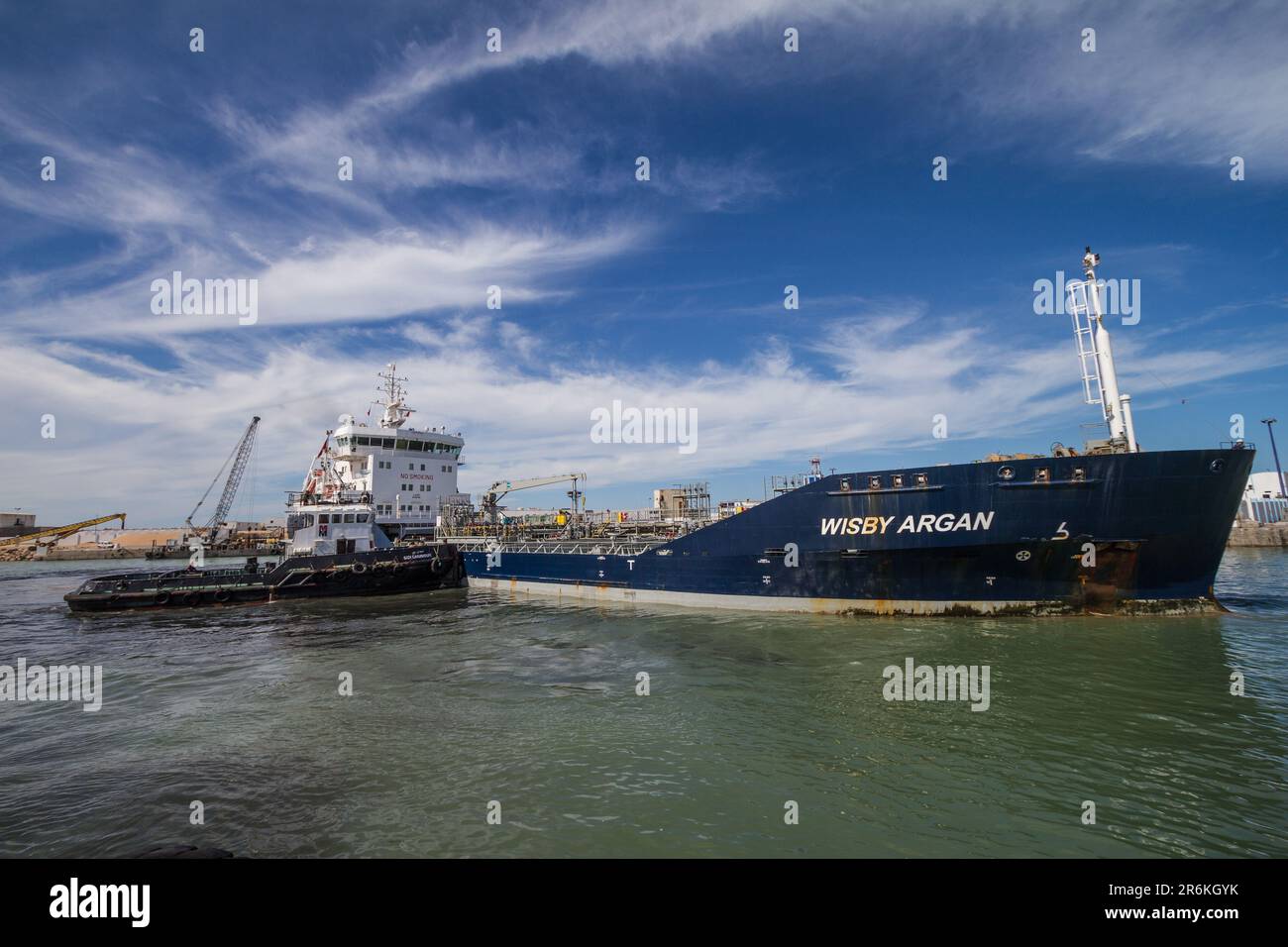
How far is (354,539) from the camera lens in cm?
3103

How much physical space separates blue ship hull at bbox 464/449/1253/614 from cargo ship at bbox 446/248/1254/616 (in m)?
0.04

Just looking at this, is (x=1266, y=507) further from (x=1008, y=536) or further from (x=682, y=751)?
(x=682, y=751)

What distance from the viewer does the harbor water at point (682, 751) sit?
583 centimetres

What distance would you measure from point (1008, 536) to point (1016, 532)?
0.77 ft

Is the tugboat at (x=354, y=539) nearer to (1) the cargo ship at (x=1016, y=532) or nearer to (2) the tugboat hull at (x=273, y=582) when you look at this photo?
(2) the tugboat hull at (x=273, y=582)

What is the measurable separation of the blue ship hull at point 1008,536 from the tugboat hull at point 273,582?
19518 mm

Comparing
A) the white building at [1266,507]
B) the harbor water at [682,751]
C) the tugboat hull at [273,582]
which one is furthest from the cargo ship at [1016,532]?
the white building at [1266,507]

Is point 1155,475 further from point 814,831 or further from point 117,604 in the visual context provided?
point 117,604
